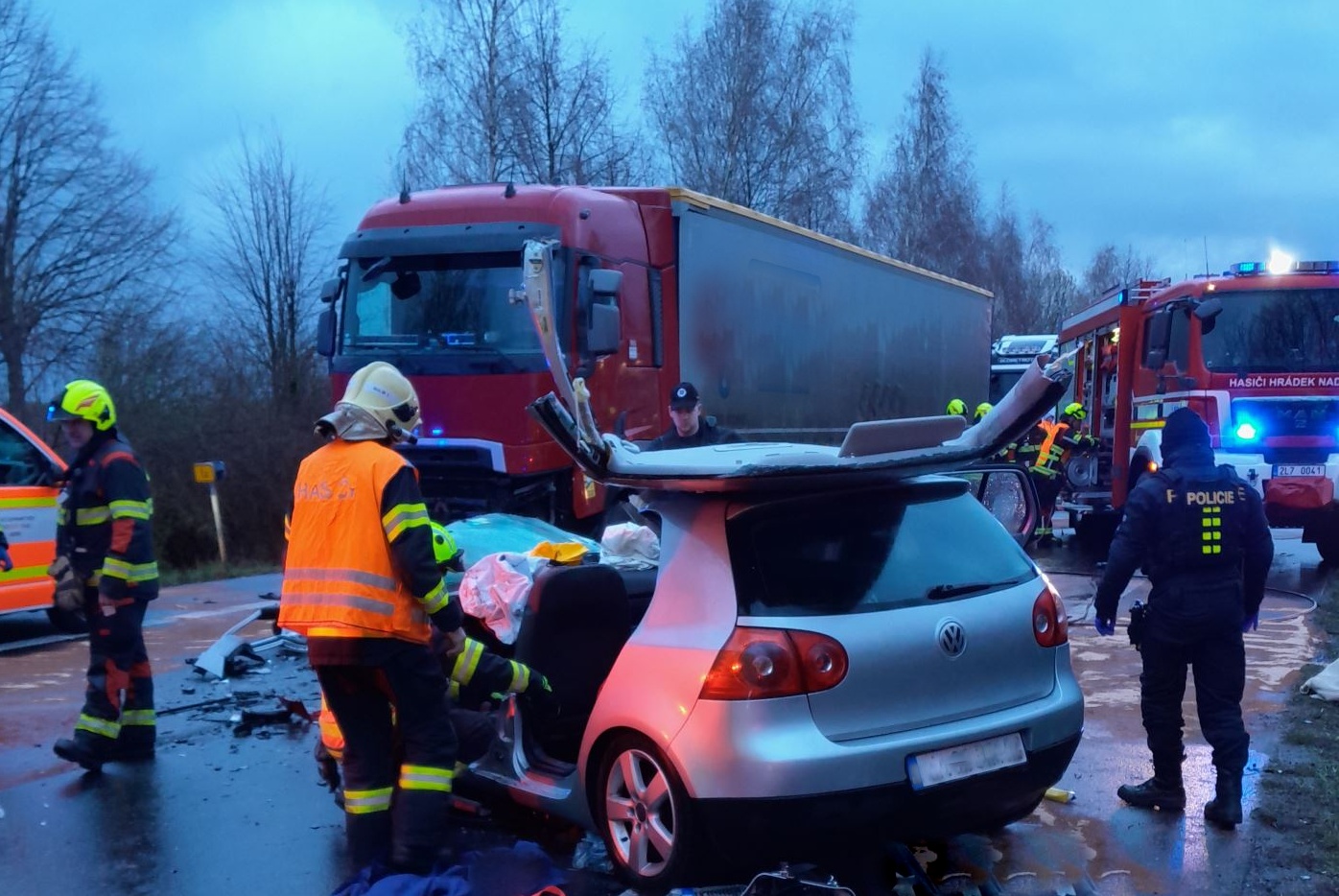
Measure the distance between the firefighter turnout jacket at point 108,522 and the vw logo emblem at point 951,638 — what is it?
13.7 feet

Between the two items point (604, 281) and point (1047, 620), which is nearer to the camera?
point (1047, 620)

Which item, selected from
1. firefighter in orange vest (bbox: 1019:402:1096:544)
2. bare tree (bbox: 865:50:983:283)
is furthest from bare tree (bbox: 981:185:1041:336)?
firefighter in orange vest (bbox: 1019:402:1096:544)

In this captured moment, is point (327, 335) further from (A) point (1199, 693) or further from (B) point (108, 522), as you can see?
(A) point (1199, 693)

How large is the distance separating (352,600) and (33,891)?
5.81ft

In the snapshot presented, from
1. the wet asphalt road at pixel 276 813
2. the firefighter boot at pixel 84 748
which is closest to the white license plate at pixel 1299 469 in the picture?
the wet asphalt road at pixel 276 813

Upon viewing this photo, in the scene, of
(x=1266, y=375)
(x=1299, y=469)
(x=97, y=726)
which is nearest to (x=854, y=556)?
(x=97, y=726)

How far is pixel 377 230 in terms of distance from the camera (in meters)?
10.2

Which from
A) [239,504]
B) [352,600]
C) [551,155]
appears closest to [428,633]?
[352,600]

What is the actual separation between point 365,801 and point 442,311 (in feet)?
19.6

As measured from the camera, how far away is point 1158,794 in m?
5.18

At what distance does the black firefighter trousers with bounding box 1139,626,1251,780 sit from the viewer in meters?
5.00

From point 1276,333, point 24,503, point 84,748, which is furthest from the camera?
point 1276,333

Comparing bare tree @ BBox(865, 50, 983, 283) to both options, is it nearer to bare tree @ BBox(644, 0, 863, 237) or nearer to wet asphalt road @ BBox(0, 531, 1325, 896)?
bare tree @ BBox(644, 0, 863, 237)

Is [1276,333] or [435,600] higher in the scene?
[1276,333]
